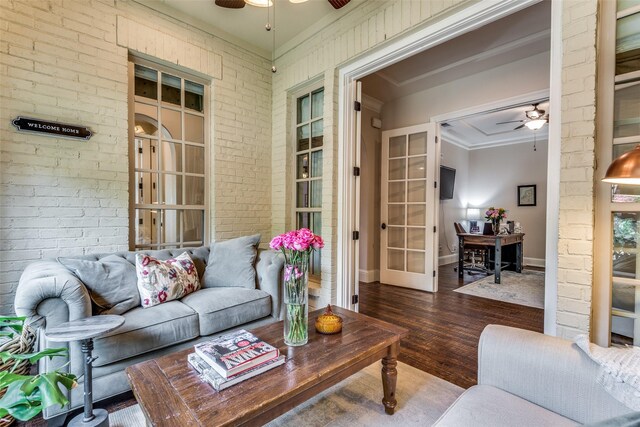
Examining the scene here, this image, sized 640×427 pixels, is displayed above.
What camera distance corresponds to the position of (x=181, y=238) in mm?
3279

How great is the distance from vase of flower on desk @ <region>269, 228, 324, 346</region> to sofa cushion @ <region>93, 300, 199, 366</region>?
2.97 ft

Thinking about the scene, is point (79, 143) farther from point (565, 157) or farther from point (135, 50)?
point (565, 157)

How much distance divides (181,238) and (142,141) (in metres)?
1.10

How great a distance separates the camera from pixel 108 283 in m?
2.03

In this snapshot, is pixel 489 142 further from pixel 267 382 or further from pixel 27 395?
pixel 27 395

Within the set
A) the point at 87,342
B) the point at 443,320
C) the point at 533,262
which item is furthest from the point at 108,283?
the point at 533,262

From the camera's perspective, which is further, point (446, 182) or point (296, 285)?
point (446, 182)

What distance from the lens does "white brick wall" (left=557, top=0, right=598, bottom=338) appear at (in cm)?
157

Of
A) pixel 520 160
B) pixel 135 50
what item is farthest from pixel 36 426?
pixel 520 160

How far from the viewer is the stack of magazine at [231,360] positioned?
3.80ft

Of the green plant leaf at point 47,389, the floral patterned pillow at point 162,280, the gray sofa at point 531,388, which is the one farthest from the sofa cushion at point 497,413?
the floral patterned pillow at point 162,280

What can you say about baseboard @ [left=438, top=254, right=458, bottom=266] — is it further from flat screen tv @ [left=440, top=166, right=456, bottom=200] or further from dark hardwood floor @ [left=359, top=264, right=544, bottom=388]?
dark hardwood floor @ [left=359, top=264, right=544, bottom=388]

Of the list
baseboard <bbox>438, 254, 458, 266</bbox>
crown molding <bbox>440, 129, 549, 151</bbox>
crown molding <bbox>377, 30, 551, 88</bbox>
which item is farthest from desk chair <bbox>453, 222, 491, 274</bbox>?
crown molding <bbox>377, 30, 551, 88</bbox>

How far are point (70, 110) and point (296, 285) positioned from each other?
2.55 m
